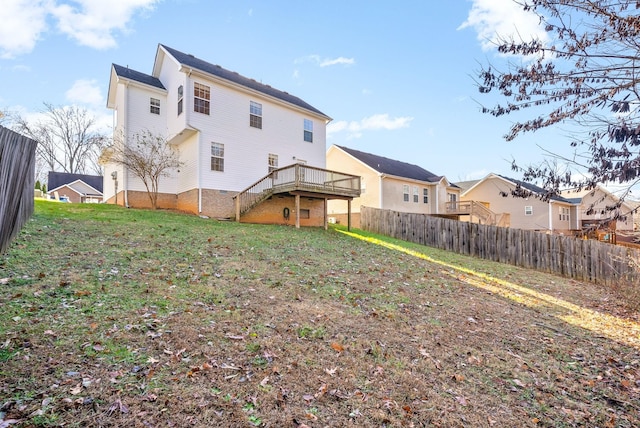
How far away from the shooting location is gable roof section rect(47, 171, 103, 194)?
35.5 meters

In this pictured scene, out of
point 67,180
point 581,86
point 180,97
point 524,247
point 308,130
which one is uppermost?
point 180,97

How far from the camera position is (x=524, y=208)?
2975cm

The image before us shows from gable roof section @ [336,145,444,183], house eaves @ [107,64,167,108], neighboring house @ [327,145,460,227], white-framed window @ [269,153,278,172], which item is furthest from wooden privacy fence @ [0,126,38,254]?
gable roof section @ [336,145,444,183]

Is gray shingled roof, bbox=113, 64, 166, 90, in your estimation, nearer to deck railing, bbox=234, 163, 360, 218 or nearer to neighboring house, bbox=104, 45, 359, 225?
neighboring house, bbox=104, 45, 359, 225

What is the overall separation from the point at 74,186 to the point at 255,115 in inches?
1247

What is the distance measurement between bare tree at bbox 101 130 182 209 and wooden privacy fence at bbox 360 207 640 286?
39.5ft

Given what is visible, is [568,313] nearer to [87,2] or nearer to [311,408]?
[311,408]

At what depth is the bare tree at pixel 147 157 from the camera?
15.0m

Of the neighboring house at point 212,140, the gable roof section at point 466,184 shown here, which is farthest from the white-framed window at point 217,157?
the gable roof section at point 466,184

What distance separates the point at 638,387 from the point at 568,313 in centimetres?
334

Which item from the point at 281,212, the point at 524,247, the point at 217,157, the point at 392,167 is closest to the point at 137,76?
the point at 217,157

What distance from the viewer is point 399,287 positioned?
7.20 metres

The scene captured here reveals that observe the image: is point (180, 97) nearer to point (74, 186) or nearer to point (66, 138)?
point (66, 138)

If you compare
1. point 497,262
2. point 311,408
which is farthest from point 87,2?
point 497,262
